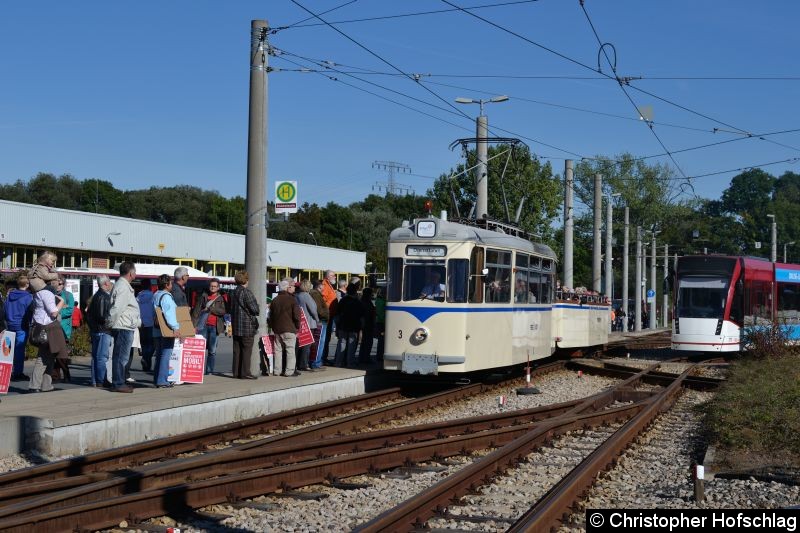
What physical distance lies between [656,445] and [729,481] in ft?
10.0

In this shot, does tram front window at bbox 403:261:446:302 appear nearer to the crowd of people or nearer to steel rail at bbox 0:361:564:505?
steel rail at bbox 0:361:564:505

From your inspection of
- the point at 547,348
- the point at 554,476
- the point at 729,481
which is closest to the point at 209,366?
the point at 547,348

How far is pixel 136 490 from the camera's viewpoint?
8508 mm

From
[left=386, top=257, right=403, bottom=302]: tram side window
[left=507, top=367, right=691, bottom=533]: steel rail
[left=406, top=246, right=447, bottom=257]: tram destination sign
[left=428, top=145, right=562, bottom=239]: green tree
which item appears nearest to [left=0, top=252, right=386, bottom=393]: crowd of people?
[left=386, top=257, right=403, bottom=302]: tram side window

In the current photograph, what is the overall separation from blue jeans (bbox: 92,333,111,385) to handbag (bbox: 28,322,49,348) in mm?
944

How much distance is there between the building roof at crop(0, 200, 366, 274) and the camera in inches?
1994

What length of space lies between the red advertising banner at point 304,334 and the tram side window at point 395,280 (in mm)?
1542

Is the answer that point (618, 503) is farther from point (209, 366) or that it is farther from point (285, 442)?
point (209, 366)

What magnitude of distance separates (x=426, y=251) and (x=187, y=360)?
4706 mm

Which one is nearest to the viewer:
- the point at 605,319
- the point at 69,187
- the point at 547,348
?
the point at 547,348

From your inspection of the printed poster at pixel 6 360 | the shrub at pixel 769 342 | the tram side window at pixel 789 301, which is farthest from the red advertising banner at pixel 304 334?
the tram side window at pixel 789 301

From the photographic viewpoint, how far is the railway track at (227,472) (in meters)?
7.51

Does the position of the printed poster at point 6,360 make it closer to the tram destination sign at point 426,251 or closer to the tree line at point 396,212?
the tram destination sign at point 426,251

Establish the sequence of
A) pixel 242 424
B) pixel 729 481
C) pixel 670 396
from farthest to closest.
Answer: pixel 670 396 → pixel 242 424 → pixel 729 481
